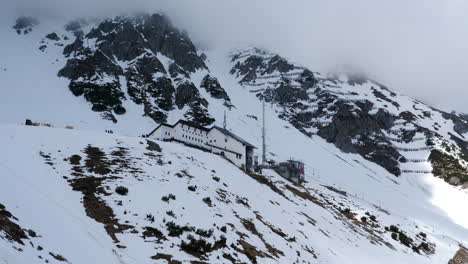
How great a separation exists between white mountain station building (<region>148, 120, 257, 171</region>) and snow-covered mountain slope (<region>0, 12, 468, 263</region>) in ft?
23.3

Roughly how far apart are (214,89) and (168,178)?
143 m

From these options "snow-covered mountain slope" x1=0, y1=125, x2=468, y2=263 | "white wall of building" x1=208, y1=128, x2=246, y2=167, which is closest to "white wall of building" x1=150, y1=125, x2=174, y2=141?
"white wall of building" x1=208, y1=128, x2=246, y2=167

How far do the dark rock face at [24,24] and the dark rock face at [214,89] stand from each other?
83987 millimetres

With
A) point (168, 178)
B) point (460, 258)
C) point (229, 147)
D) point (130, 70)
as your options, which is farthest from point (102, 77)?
point (460, 258)

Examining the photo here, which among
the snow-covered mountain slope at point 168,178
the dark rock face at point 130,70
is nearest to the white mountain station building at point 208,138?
the snow-covered mountain slope at point 168,178

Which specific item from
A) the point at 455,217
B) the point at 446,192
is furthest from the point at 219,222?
the point at 446,192

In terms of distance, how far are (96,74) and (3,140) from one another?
11661 cm

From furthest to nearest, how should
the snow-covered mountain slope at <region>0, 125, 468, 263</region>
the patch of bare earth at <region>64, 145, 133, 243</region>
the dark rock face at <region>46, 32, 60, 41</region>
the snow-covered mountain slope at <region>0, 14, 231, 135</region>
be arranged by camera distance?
the dark rock face at <region>46, 32, 60, 41</region>
the snow-covered mountain slope at <region>0, 14, 231, 135</region>
the patch of bare earth at <region>64, 145, 133, 243</region>
the snow-covered mountain slope at <region>0, 125, 468, 263</region>

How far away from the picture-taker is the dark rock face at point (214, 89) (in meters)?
172

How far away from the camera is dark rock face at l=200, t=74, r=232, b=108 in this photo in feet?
566

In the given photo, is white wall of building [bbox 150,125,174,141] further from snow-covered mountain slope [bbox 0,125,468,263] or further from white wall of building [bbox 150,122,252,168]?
snow-covered mountain slope [bbox 0,125,468,263]

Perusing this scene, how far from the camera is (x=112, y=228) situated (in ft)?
69.7

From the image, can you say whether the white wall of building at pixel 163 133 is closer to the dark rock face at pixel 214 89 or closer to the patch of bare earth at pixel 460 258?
the patch of bare earth at pixel 460 258

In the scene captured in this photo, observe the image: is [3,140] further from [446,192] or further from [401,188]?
[446,192]
